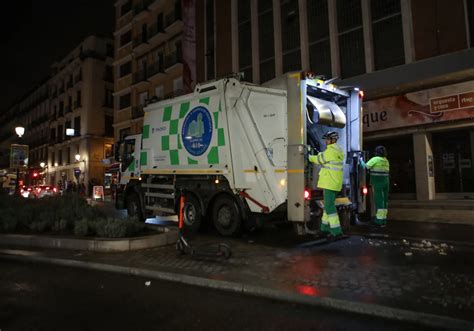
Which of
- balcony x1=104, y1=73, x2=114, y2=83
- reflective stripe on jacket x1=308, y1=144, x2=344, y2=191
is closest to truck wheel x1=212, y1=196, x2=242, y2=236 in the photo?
reflective stripe on jacket x1=308, y1=144, x2=344, y2=191

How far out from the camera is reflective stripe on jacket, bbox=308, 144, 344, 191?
6676 millimetres

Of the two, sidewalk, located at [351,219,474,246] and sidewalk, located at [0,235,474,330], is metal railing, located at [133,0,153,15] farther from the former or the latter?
sidewalk, located at [351,219,474,246]

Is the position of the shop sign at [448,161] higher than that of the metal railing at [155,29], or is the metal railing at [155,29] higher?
the metal railing at [155,29]

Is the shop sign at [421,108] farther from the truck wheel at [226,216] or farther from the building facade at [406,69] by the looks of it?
the truck wheel at [226,216]

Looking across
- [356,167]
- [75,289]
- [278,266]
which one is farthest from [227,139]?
[75,289]

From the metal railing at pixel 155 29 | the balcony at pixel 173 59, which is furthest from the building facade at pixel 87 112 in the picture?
the balcony at pixel 173 59

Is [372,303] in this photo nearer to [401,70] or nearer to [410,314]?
[410,314]

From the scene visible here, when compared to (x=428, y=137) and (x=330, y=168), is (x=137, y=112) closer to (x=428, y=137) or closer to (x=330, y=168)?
(x=428, y=137)

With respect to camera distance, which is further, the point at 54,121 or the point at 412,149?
the point at 54,121

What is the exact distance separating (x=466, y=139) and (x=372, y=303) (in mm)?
9749

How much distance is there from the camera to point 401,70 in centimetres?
1166

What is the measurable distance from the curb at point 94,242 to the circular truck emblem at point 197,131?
2278 mm

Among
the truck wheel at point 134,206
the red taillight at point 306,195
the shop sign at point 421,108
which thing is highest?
the shop sign at point 421,108

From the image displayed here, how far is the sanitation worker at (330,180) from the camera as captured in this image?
21.9 ft
